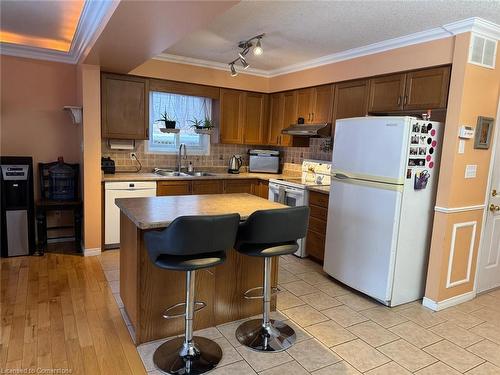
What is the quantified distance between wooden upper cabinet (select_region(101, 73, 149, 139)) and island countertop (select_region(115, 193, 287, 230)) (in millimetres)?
1943

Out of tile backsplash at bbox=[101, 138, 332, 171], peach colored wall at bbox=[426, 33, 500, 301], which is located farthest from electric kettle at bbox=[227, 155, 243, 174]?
peach colored wall at bbox=[426, 33, 500, 301]

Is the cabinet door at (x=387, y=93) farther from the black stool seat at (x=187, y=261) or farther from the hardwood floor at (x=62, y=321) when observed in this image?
the hardwood floor at (x=62, y=321)

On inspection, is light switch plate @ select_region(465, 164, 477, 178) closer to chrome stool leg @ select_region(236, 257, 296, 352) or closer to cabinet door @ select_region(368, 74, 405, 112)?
cabinet door @ select_region(368, 74, 405, 112)

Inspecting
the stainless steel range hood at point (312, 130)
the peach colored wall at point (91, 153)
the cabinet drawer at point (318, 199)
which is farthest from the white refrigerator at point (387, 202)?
the peach colored wall at point (91, 153)

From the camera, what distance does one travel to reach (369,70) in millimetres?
3754

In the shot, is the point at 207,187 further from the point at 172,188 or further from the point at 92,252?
the point at 92,252

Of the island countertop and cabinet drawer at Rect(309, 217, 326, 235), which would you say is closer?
the island countertop

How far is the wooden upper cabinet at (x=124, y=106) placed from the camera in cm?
427

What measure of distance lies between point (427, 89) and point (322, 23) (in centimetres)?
113

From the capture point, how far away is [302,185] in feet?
13.7

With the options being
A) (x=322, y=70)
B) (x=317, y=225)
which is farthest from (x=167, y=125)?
(x=317, y=225)

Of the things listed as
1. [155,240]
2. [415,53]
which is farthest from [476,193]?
[155,240]

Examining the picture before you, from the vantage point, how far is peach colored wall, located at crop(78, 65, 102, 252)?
3.83 meters

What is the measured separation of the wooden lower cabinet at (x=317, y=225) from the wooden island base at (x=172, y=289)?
1.28 m
